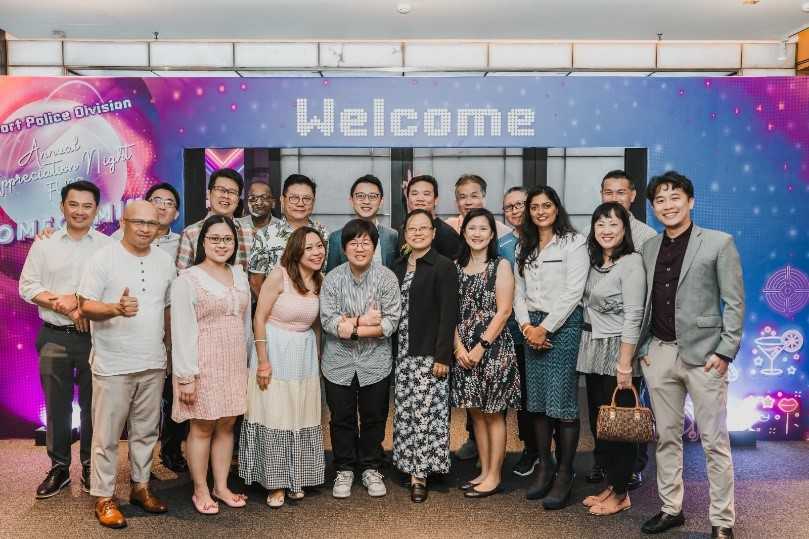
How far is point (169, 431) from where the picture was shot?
4.34 meters

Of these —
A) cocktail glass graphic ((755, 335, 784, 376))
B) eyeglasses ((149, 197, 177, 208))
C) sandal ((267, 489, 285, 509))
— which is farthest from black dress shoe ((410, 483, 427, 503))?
cocktail glass graphic ((755, 335, 784, 376))

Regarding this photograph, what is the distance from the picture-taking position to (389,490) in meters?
3.92

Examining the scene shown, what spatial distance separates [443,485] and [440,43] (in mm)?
5807

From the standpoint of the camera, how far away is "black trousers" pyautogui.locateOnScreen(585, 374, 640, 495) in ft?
11.5

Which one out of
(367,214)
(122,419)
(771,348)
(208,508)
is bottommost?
(208,508)

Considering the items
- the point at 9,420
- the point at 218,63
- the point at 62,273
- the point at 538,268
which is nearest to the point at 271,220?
the point at 62,273

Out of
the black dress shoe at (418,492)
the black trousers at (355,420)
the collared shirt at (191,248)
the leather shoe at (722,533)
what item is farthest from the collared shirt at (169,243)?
the leather shoe at (722,533)

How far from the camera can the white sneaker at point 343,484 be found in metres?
3.79

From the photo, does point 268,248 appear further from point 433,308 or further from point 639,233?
point 639,233

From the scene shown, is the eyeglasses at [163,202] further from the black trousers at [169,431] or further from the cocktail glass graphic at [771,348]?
the cocktail glass graphic at [771,348]

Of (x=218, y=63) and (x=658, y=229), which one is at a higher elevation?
(x=218, y=63)

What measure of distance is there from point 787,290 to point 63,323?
5004 mm

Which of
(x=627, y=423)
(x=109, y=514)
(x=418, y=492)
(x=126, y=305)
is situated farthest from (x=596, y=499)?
(x=126, y=305)

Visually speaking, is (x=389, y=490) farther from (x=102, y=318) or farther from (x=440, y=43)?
(x=440, y=43)
